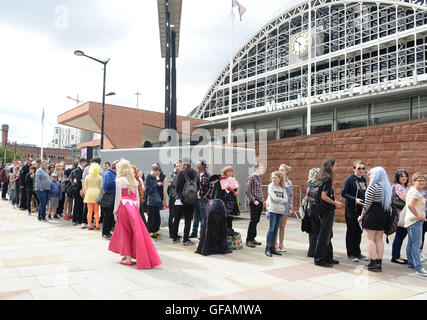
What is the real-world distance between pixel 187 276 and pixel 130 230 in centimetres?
127

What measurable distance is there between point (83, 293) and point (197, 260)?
232 cm

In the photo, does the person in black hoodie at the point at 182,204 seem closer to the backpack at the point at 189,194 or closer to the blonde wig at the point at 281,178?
the backpack at the point at 189,194

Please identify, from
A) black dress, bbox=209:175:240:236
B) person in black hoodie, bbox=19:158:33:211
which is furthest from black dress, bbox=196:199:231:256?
person in black hoodie, bbox=19:158:33:211

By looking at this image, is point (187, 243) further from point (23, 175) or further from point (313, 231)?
point (23, 175)

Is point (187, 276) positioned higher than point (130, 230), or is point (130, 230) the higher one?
point (130, 230)

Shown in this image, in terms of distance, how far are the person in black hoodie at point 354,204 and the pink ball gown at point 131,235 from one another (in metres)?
3.48

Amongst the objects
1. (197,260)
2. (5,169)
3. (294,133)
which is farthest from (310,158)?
(294,133)

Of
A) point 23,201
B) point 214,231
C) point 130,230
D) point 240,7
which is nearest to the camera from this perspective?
point 130,230

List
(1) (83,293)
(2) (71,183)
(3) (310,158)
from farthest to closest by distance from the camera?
(3) (310,158) → (2) (71,183) → (1) (83,293)

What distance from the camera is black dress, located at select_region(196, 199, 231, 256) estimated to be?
652cm

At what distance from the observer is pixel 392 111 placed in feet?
86.2

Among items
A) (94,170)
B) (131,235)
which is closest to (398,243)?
(131,235)
